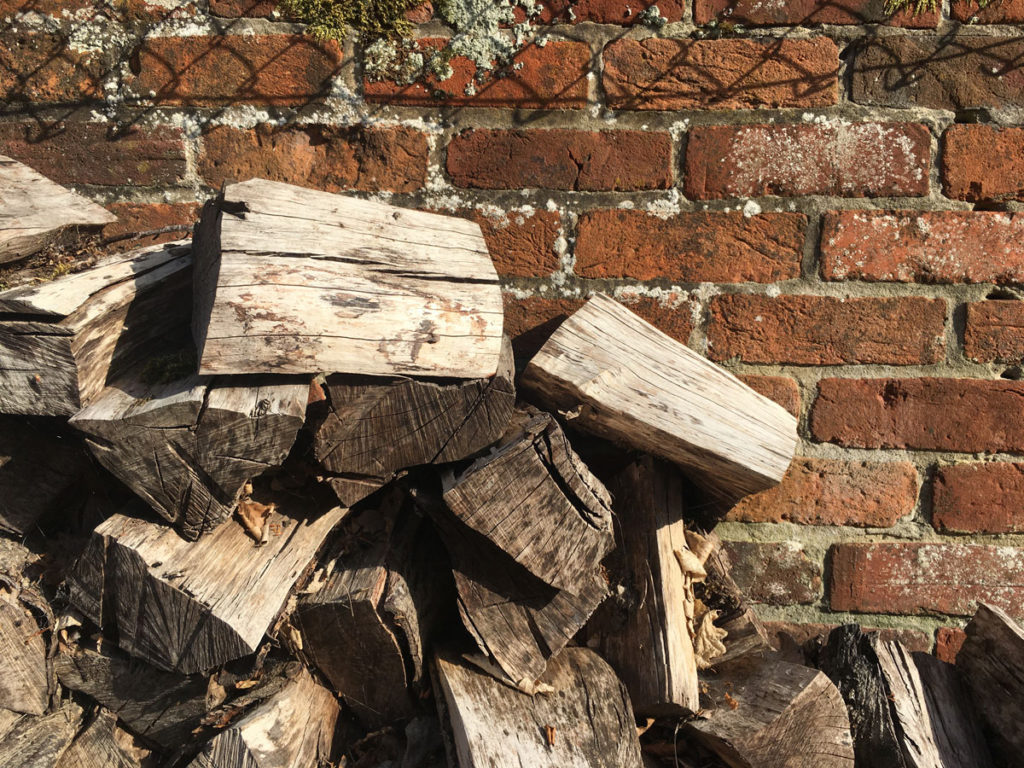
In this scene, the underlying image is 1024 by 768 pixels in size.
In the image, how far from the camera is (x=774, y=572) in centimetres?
158

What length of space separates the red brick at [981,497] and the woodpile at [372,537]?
0.28 m

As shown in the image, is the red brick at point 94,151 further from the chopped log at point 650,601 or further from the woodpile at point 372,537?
the chopped log at point 650,601

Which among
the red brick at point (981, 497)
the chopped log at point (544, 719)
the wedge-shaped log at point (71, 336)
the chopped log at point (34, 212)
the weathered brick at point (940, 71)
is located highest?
the weathered brick at point (940, 71)

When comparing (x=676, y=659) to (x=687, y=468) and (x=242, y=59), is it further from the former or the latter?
(x=242, y=59)

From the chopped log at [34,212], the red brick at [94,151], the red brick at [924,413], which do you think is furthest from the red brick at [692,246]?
the chopped log at [34,212]

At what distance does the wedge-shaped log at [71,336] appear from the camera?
1.10 m

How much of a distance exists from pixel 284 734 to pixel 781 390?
119 centimetres

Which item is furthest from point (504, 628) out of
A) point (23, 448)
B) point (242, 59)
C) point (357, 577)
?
point (242, 59)

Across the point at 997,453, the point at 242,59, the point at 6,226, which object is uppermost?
the point at 242,59

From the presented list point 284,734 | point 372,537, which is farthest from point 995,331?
point 284,734

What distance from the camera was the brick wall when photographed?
4.82ft

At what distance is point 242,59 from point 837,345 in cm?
142

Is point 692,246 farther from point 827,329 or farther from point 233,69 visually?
point 233,69

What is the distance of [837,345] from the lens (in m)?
1.53
